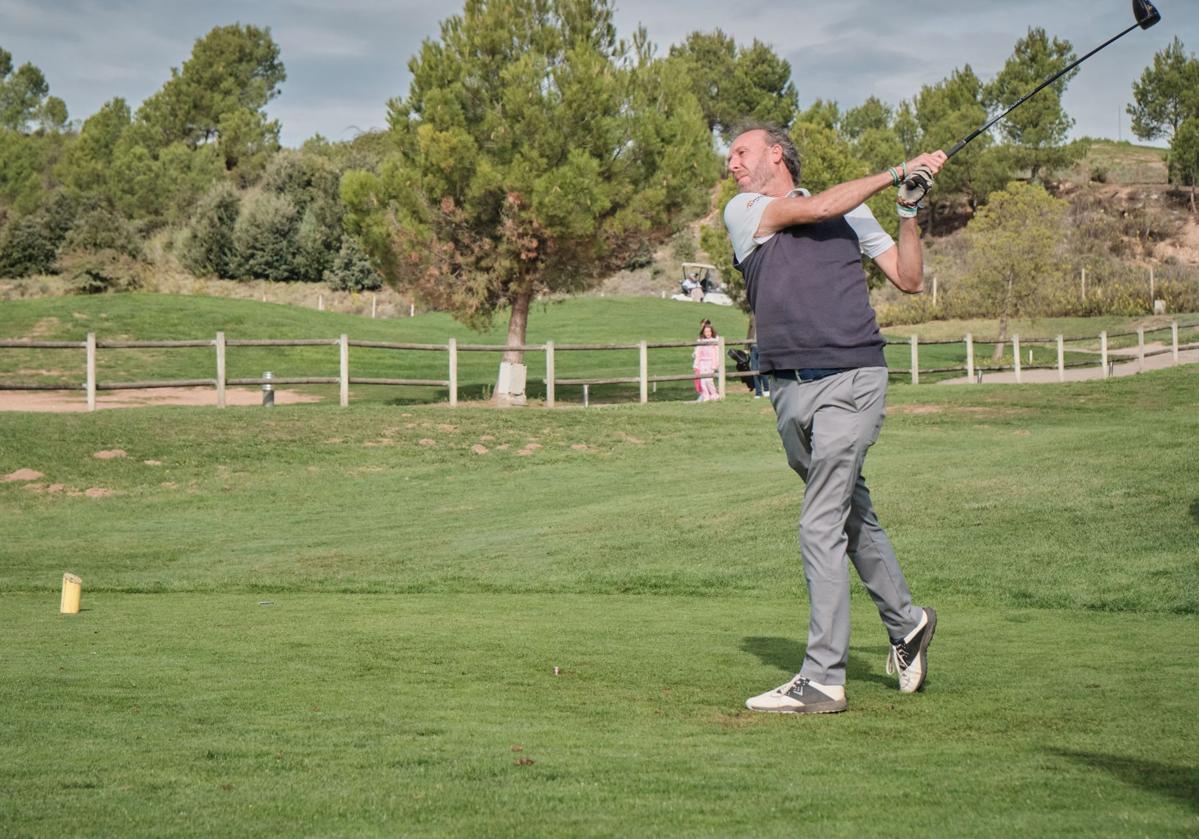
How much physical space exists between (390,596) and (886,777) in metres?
7.20

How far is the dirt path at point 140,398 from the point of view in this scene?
35.5 meters

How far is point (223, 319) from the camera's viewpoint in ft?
168

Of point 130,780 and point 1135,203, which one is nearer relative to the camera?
point 130,780

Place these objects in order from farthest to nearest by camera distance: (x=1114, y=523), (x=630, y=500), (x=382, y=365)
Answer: (x=382, y=365)
(x=630, y=500)
(x=1114, y=523)

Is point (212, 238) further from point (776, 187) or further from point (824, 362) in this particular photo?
point (824, 362)

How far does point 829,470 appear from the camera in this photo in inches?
214

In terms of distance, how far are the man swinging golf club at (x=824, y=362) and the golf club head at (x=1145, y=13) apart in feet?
5.23

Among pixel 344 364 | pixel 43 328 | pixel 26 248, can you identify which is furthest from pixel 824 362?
pixel 26 248

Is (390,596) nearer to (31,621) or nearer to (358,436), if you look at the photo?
(31,621)

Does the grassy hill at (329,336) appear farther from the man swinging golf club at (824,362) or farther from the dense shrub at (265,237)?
the man swinging golf club at (824,362)

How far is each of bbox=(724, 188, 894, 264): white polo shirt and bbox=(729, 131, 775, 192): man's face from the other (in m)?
0.07

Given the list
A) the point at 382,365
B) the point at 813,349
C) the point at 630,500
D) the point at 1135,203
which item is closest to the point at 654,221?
the point at 382,365

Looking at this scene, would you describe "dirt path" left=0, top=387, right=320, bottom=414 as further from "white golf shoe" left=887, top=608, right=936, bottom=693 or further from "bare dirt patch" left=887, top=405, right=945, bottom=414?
"white golf shoe" left=887, top=608, right=936, bottom=693

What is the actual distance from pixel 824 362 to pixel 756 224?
61 centimetres
